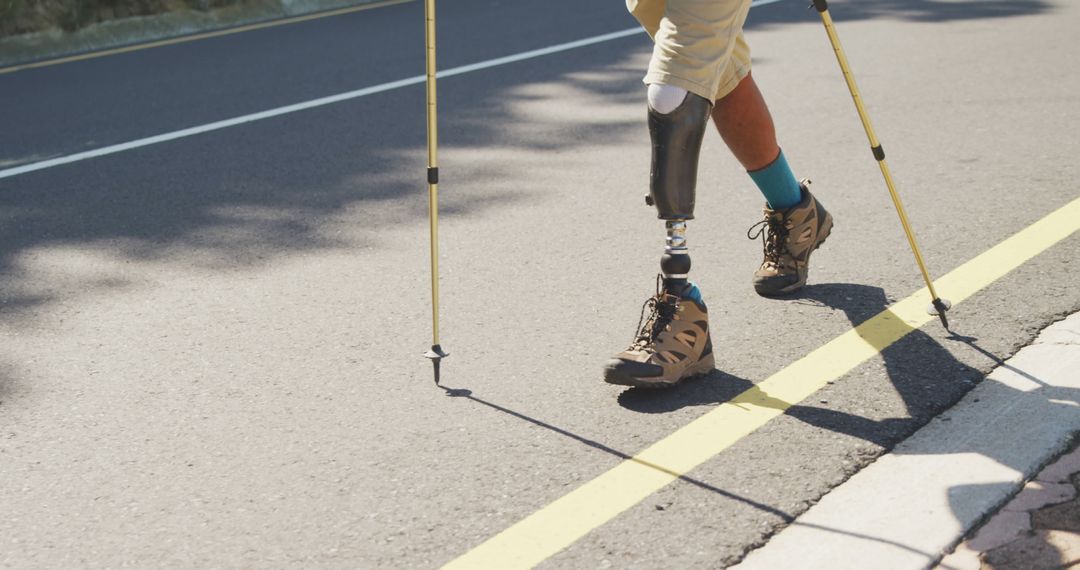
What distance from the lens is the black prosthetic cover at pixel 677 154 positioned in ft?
12.0

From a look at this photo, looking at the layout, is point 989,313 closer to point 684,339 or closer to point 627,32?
point 684,339

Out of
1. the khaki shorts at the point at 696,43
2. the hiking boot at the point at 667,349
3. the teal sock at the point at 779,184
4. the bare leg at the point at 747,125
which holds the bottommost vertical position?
the hiking boot at the point at 667,349

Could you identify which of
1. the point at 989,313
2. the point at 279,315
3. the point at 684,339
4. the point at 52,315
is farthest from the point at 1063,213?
the point at 52,315

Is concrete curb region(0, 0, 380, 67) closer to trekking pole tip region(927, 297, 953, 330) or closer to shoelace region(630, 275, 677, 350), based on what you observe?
shoelace region(630, 275, 677, 350)

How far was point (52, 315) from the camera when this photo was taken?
4508 mm

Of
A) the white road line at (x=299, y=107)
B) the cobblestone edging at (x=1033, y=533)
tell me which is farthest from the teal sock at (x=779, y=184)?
the white road line at (x=299, y=107)

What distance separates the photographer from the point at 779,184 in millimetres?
4359

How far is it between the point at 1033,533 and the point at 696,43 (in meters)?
1.50

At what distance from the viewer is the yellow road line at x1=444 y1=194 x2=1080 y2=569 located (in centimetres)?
287

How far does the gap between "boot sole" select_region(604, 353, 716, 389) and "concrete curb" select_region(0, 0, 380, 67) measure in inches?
285

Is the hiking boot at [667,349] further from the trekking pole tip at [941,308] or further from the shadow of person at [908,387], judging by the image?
the trekking pole tip at [941,308]

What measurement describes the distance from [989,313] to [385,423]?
5.88 feet

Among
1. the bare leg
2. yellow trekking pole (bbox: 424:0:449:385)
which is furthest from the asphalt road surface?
the bare leg

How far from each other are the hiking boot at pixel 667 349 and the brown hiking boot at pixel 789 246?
2.12 ft
